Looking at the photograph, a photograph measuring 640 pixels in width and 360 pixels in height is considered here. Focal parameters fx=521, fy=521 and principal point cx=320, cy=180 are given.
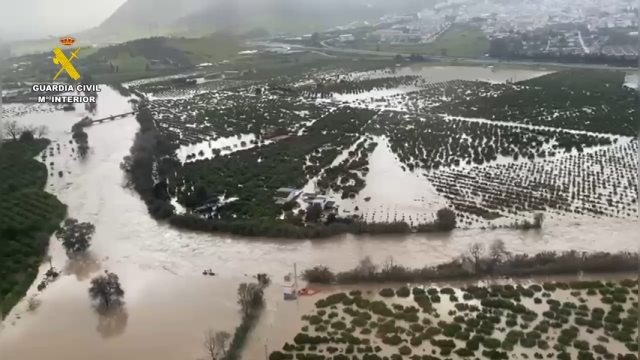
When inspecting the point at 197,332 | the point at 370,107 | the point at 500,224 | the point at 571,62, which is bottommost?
the point at 197,332

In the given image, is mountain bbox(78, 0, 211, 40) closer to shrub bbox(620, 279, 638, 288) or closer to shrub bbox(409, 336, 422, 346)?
shrub bbox(409, 336, 422, 346)

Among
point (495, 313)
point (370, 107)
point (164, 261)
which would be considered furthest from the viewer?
point (370, 107)

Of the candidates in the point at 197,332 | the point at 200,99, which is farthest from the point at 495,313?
the point at 200,99

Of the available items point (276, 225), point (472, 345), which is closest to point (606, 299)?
point (472, 345)

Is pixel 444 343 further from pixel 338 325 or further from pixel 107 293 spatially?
pixel 107 293

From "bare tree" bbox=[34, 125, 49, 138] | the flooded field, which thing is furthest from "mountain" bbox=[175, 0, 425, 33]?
the flooded field

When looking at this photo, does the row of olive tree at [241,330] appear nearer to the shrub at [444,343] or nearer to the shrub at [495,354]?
the shrub at [444,343]

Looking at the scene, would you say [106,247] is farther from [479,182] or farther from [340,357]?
[479,182]

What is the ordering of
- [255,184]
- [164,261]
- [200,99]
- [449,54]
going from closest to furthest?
[164,261], [255,184], [200,99], [449,54]
